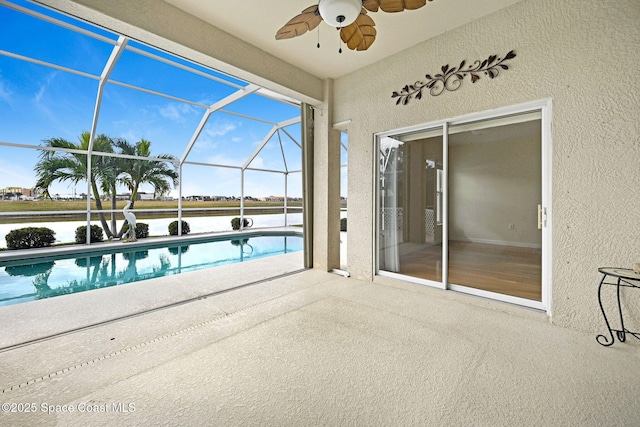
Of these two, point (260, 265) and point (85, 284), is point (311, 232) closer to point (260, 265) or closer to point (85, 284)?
point (260, 265)

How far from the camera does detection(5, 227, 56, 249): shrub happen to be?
255 inches

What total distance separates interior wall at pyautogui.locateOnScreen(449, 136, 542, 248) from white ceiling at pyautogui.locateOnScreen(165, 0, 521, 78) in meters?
1.40

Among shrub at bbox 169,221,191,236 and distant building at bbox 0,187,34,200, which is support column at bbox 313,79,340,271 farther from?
distant building at bbox 0,187,34,200

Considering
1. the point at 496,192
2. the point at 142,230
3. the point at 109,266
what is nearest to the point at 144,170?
the point at 142,230

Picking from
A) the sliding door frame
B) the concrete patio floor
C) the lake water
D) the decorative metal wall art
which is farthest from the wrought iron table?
the lake water

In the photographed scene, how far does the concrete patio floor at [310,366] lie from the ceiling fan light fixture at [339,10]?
2597 mm

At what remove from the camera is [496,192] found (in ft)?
10.9

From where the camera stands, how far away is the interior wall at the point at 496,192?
3.00 metres

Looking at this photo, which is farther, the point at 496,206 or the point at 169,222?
the point at 169,222

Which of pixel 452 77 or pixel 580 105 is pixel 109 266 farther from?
pixel 580 105

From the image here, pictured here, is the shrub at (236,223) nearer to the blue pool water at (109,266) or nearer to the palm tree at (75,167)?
the blue pool water at (109,266)

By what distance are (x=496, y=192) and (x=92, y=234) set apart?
30.8 ft

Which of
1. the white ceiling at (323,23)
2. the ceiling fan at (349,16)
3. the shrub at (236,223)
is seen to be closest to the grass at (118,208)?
the shrub at (236,223)

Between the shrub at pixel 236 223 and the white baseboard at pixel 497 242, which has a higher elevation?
the white baseboard at pixel 497 242
